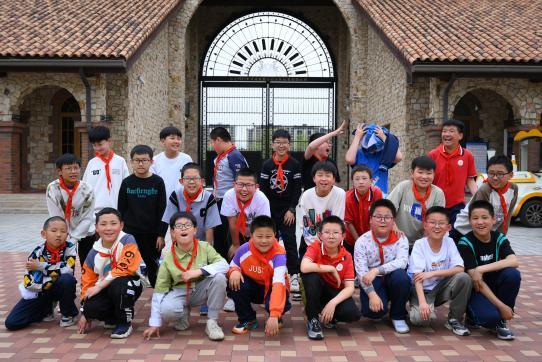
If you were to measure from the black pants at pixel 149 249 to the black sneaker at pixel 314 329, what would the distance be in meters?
1.81

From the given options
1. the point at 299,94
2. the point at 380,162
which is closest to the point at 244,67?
the point at 299,94

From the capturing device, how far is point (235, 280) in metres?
3.85

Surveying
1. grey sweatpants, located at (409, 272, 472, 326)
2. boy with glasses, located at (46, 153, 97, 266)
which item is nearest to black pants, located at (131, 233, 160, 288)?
boy with glasses, located at (46, 153, 97, 266)

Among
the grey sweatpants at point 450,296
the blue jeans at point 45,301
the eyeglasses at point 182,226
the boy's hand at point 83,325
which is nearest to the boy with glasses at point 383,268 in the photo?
the grey sweatpants at point 450,296

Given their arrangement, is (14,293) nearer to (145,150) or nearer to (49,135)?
(145,150)

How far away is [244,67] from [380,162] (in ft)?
53.3

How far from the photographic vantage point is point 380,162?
4977mm

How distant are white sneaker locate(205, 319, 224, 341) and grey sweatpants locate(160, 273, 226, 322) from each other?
8 centimetres

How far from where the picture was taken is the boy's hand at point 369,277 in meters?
3.93

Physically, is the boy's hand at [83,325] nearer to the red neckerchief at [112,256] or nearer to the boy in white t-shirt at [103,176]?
the red neckerchief at [112,256]

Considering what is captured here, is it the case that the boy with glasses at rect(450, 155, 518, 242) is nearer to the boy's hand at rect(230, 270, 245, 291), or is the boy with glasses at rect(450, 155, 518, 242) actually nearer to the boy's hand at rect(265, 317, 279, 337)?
the boy's hand at rect(265, 317, 279, 337)

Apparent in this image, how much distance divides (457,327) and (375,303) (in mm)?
671

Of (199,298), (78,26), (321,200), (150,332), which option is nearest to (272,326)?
(199,298)

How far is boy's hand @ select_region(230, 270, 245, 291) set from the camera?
12.6ft
